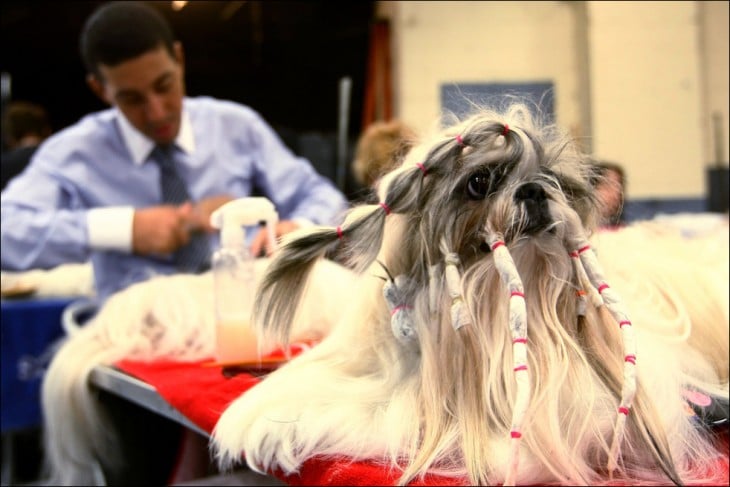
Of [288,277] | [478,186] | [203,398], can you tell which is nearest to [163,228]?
[203,398]

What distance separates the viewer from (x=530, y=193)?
0.58 m

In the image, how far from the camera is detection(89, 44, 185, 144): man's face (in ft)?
5.03

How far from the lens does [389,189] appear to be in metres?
0.61

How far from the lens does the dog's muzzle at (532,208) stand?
57cm

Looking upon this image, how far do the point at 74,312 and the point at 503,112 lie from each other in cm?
123

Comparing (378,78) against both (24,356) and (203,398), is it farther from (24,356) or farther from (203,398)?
(203,398)

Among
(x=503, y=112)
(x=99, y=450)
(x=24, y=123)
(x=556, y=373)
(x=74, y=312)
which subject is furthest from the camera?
(x=24, y=123)

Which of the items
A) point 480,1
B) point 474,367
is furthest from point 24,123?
point 474,367

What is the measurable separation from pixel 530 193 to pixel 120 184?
1.33 m

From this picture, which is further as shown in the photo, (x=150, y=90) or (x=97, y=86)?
(x=97, y=86)

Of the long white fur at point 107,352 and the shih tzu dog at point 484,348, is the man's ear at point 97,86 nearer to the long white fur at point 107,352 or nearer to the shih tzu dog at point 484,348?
the long white fur at point 107,352

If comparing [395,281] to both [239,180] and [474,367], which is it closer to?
[474,367]

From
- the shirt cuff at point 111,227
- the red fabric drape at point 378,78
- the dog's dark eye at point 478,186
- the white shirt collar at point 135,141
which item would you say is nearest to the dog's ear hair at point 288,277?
the dog's dark eye at point 478,186

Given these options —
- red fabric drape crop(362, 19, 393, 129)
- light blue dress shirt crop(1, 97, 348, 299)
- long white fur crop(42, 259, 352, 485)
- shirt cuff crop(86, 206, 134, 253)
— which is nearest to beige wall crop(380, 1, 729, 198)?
red fabric drape crop(362, 19, 393, 129)
